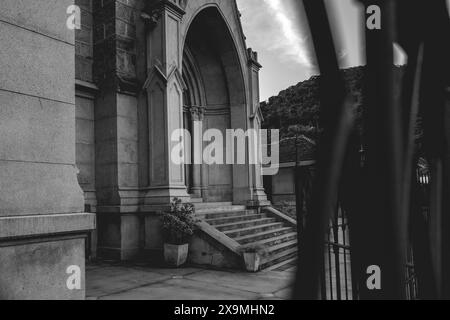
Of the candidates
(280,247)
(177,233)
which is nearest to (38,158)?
(177,233)

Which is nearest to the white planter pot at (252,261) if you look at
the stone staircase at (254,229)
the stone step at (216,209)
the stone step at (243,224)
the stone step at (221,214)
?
the stone staircase at (254,229)

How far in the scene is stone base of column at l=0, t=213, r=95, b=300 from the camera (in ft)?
10.2

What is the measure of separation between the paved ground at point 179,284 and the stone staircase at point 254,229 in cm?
79

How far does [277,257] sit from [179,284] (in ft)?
9.38

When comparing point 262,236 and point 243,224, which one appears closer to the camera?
point 262,236

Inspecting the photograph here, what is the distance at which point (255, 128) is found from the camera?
483 inches

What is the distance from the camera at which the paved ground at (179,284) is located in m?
5.05

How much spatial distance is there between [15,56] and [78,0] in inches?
262

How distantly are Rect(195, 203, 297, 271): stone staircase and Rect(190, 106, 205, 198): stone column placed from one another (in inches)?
51.1

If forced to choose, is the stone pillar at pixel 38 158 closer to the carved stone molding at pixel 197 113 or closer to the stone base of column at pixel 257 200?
the stone base of column at pixel 257 200

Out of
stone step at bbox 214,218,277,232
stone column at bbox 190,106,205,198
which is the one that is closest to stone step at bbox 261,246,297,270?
stone step at bbox 214,218,277,232

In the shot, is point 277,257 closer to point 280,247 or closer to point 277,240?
point 280,247
